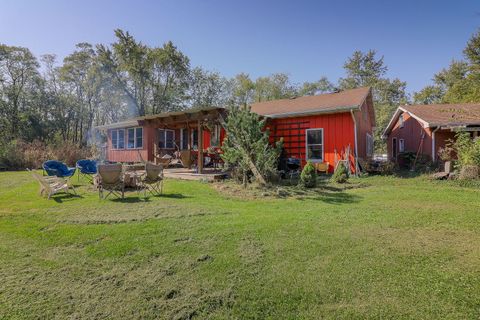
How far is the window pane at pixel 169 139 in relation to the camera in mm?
16688

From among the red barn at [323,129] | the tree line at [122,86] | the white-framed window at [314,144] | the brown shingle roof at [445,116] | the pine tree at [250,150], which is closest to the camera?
the pine tree at [250,150]

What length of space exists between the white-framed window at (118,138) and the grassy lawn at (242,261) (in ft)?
40.2

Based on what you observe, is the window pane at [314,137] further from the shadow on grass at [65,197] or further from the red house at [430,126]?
the shadow on grass at [65,197]

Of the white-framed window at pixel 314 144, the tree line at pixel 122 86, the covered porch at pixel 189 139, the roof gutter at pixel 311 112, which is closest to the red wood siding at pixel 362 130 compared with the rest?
the roof gutter at pixel 311 112

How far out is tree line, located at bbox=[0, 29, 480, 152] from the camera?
27.8 m

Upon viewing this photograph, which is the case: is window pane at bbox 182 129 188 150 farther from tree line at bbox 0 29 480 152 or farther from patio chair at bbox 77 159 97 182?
tree line at bbox 0 29 480 152

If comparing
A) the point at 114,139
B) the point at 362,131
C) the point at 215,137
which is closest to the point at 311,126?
the point at 362,131

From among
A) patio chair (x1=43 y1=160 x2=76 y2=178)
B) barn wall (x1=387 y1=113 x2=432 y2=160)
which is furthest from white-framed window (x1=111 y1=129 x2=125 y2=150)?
barn wall (x1=387 y1=113 x2=432 y2=160)

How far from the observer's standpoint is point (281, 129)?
12.6m

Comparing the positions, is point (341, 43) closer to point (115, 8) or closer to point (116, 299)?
point (115, 8)

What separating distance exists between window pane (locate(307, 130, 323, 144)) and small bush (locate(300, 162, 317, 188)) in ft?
13.5

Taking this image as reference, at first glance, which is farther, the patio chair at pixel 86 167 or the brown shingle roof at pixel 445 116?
the brown shingle roof at pixel 445 116

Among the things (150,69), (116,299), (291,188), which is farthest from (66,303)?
(150,69)

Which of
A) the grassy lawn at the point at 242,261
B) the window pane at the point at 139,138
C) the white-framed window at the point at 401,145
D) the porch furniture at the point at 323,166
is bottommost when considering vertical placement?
the grassy lawn at the point at 242,261
